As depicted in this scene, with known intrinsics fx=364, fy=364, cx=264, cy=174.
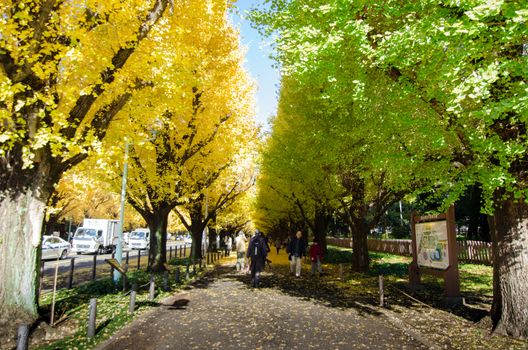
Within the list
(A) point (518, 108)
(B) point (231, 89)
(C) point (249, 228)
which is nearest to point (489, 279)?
(A) point (518, 108)

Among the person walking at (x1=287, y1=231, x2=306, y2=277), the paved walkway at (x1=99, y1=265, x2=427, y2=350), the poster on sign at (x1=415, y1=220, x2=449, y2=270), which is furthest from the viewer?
the person walking at (x1=287, y1=231, x2=306, y2=277)

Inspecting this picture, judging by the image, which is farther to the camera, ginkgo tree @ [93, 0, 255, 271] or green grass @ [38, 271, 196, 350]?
ginkgo tree @ [93, 0, 255, 271]

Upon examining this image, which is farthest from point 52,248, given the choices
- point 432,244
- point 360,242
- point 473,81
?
point 473,81

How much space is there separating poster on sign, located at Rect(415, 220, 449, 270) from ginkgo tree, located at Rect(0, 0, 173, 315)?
8508mm

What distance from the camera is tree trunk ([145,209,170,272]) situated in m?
15.3

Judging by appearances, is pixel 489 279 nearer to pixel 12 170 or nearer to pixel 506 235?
pixel 506 235

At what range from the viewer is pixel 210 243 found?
108ft

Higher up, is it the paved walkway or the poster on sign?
A: the poster on sign

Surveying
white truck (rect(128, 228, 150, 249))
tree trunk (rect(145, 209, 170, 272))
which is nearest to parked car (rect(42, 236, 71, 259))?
tree trunk (rect(145, 209, 170, 272))

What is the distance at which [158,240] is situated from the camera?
15.4 metres

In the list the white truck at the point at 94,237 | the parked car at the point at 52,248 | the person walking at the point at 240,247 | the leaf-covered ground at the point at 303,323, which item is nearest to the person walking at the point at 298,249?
the person walking at the point at 240,247

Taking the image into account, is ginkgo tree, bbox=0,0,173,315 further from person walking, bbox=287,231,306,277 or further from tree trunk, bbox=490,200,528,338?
person walking, bbox=287,231,306,277

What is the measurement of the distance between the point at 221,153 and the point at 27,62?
10.3m

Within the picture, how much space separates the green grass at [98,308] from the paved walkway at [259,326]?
1.15 ft
